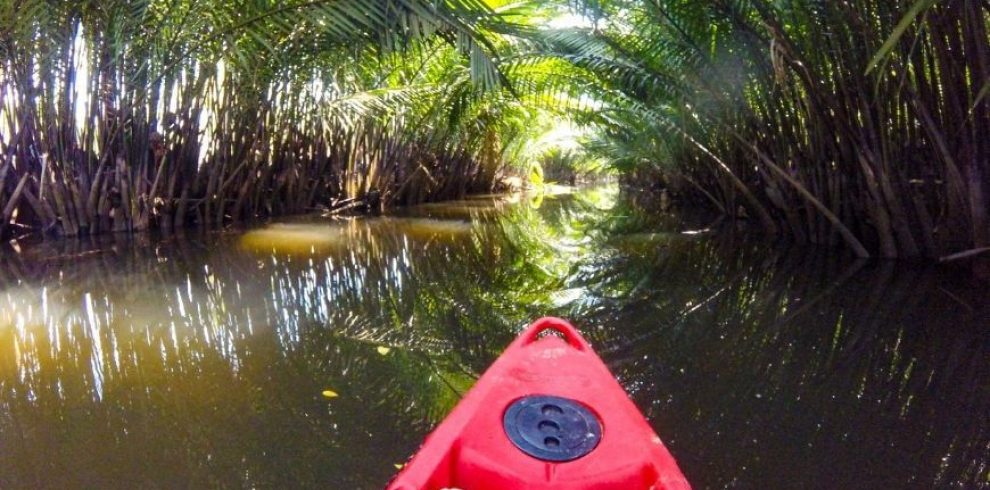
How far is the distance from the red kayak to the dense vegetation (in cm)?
101

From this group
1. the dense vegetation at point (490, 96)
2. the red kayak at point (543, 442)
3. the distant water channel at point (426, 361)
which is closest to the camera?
the red kayak at point (543, 442)

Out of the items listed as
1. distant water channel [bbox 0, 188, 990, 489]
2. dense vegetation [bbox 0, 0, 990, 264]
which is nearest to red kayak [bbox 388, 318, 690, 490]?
distant water channel [bbox 0, 188, 990, 489]

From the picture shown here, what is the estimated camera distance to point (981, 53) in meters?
3.32

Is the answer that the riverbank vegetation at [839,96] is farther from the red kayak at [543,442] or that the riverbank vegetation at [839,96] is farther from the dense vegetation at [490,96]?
the red kayak at [543,442]

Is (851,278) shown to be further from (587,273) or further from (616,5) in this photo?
(616,5)

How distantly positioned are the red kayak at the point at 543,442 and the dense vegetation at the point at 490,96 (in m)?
1.01

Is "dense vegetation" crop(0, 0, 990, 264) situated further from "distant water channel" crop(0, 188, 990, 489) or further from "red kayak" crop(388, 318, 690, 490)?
"red kayak" crop(388, 318, 690, 490)

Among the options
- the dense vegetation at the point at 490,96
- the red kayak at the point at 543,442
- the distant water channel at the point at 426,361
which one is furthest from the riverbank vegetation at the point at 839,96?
the red kayak at the point at 543,442

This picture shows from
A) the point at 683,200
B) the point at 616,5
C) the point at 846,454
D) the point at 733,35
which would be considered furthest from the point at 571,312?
the point at 683,200

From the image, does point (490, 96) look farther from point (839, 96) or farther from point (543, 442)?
point (543, 442)

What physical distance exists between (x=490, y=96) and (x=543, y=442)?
9.59m

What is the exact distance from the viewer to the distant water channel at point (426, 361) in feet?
5.95

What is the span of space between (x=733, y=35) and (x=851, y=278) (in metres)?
2.05

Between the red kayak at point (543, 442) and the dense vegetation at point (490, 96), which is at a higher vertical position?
the dense vegetation at point (490, 96)
